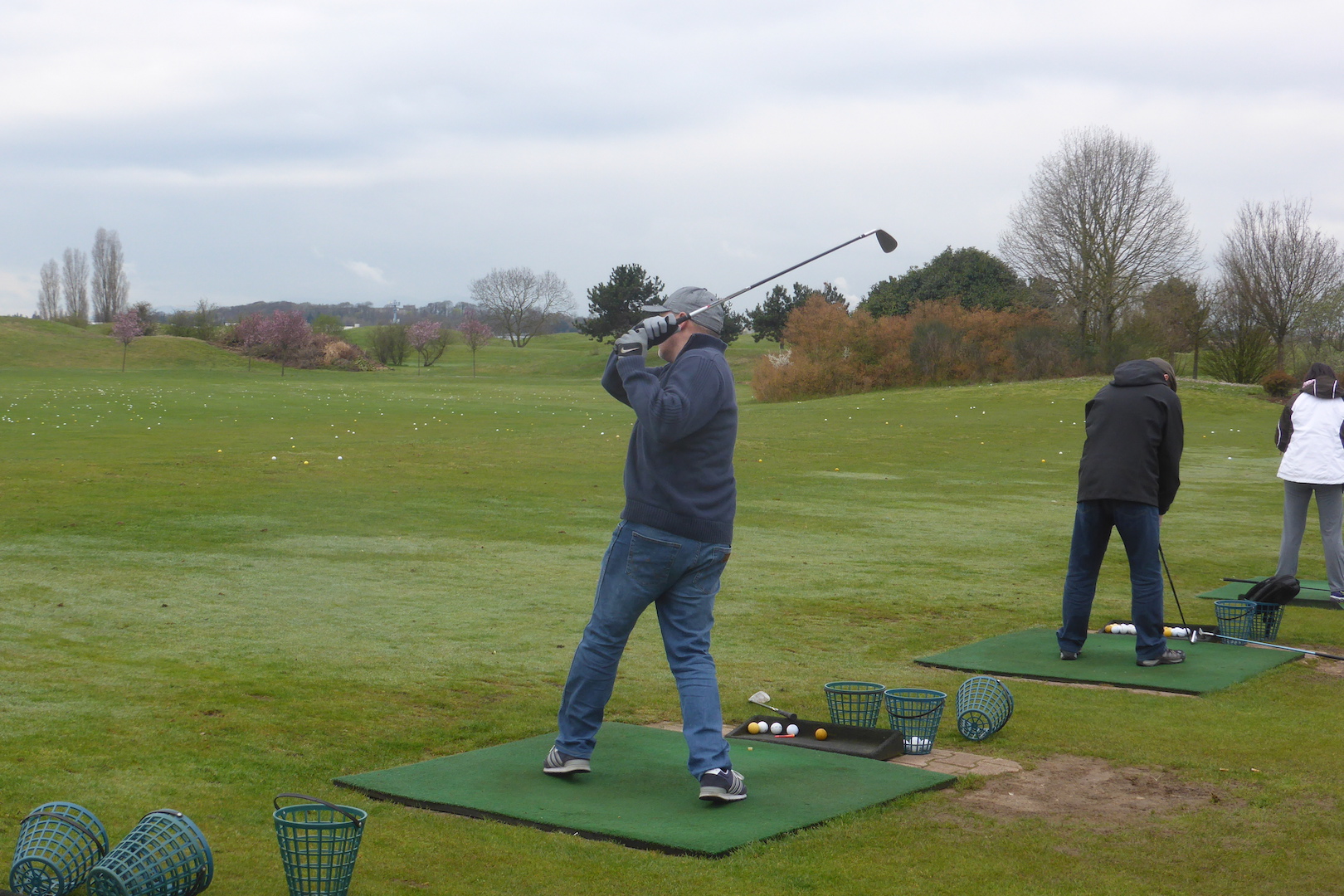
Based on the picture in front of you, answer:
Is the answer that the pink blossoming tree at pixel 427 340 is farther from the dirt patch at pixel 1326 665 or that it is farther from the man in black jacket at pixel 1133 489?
the dirt patch at pixel 1326 665

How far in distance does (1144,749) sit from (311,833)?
13.2 feet

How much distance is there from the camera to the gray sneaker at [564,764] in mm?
5516

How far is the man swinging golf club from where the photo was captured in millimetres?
5141

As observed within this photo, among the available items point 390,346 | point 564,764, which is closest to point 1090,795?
point 564,764

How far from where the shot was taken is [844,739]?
20.8ft

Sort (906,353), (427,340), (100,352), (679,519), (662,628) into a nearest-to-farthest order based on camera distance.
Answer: (679,519) → (662,628) → (906,353) → (100,352) → (427,340)

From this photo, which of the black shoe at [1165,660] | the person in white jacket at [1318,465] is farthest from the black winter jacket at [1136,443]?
the person in white jacket at [1318,465]

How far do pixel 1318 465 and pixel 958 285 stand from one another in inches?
1920

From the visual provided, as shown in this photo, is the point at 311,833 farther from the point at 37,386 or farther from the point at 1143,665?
the point at 37,386

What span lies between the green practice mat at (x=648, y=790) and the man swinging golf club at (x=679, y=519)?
170 mm

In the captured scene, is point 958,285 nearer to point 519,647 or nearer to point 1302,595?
point 1302,595

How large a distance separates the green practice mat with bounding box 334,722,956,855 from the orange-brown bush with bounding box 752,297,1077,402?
46107 mm

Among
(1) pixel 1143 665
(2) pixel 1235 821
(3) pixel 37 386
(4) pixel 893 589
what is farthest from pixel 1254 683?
(3) pixel 37 386

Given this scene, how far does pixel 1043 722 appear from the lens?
6844 millimetres
